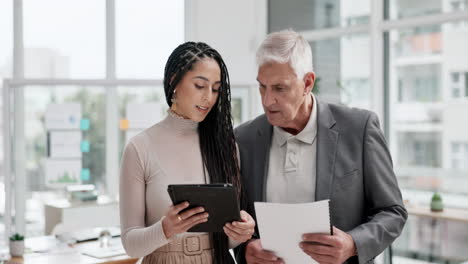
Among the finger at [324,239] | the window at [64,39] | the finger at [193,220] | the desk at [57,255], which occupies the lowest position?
the desk at [57,255]

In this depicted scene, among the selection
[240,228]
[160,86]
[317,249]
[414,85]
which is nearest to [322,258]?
[317,249]

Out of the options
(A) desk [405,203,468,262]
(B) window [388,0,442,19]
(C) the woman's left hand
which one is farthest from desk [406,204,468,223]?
(C) the woman's left hand

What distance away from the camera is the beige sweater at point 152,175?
1.87 m

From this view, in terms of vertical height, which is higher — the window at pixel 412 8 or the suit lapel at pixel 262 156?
the window at pixel 412 8

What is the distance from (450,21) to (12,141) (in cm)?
402

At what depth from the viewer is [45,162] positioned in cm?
553

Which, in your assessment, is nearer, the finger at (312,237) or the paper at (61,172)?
the finger at (312,237)

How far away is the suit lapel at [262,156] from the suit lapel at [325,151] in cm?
19

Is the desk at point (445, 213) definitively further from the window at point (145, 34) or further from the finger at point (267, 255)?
the finger at point (267, 255)

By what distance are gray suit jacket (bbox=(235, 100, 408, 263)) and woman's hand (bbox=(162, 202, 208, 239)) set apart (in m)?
0.36

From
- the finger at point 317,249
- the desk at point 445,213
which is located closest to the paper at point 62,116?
the desk at point 445,213

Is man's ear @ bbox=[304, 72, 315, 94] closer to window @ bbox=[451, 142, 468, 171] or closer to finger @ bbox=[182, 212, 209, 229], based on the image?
finger @ bbox=[182, 212, 209, 229]

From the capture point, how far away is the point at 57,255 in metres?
3.78

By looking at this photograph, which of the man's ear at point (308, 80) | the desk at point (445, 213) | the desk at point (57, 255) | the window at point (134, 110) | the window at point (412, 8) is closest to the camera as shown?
the man's ear at point (308, 80)
